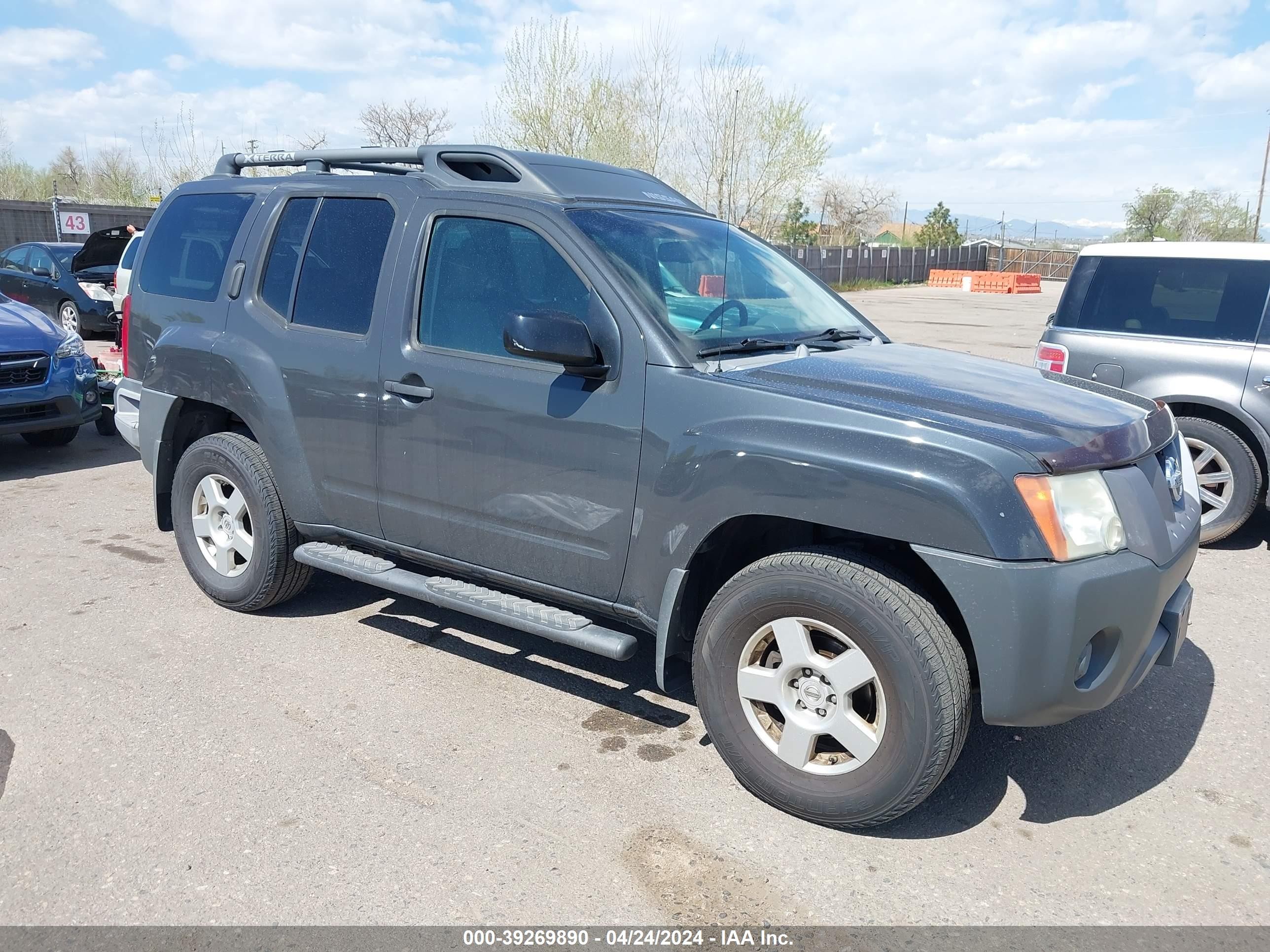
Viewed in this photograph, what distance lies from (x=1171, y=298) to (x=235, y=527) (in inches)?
220

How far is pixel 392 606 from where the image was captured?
16.7 ft

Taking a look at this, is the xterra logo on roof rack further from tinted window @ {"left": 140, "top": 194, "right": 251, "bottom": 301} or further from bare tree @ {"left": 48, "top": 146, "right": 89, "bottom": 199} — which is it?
bare tree @ {"left": 48, "top": 146, "right": 89, "bottom": 199}

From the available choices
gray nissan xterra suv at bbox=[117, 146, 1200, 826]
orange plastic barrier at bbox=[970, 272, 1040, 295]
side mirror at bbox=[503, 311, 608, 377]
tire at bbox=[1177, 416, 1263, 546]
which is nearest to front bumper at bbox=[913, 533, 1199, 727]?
gray nissan xterra suv at bbox=[117, 146, 1200, 826]

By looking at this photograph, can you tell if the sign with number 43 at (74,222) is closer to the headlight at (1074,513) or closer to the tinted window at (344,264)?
the tinted window at (344,264)

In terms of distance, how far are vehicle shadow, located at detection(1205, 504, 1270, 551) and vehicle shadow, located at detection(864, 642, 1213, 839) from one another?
253 centimetres

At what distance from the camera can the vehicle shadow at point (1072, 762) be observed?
332 cm

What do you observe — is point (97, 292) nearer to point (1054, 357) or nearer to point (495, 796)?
point (1054, 357)

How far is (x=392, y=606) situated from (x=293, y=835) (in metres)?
2.04

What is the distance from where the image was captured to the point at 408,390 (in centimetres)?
397

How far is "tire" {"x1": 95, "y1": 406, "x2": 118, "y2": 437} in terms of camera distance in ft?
29.7

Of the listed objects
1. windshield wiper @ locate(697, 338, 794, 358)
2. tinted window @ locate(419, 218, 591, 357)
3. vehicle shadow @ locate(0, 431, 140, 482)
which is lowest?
vehicle shadow @ locate(0, 431, 140, 482)

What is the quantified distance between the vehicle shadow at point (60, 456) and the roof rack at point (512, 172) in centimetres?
453

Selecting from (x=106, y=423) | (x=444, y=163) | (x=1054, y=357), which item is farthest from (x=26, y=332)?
(x=1054, y=357)

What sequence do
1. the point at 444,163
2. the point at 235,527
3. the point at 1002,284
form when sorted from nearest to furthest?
the point at 444,163 < the point at 235,527 < the point at 1002,284
